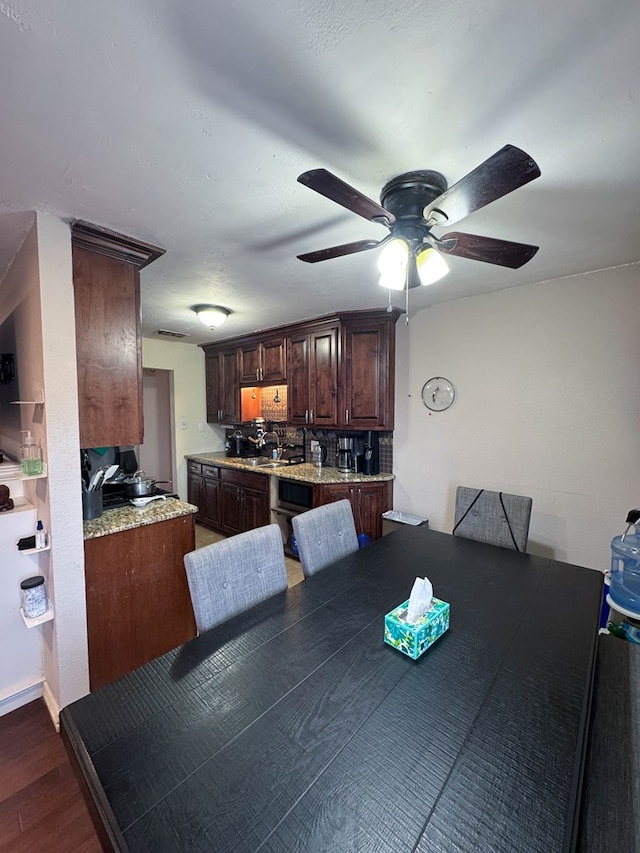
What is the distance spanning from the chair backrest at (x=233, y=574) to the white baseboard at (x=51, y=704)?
108cm

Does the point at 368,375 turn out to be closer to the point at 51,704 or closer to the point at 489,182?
the point at 489,182

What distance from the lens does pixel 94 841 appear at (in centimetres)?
125

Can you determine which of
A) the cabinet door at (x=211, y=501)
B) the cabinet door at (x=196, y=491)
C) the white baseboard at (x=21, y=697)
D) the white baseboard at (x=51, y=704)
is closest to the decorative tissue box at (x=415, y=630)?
the white baseboard at (x=51, y=704)

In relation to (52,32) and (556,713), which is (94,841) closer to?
(556,713)

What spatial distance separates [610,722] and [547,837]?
1.99 ft

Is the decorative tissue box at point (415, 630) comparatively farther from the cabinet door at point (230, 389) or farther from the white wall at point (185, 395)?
the white wall at point (185, 395)

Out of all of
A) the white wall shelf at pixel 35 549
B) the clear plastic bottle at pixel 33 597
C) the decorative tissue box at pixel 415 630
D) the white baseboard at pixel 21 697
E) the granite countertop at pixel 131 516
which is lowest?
the white baseboard at pixel 21 697

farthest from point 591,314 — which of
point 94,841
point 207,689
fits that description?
point 94,841

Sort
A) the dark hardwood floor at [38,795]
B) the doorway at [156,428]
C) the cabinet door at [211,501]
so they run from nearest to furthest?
the dark hardwood floor at [38,795] → the cabinet door at [211,501] → the doorway at [156,428]

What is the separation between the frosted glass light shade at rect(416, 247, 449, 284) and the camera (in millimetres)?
1349

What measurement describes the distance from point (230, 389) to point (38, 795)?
365cm

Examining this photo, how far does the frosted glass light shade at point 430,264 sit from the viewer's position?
1.35m

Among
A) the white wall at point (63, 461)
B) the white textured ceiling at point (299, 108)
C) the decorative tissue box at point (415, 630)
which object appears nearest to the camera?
the white textured ceiling at point (299, 108)

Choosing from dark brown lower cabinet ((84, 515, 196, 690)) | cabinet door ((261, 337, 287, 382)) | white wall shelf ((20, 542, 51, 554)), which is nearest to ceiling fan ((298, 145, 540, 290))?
dark brown lower cabinet ((84, 515, 196, 690))
